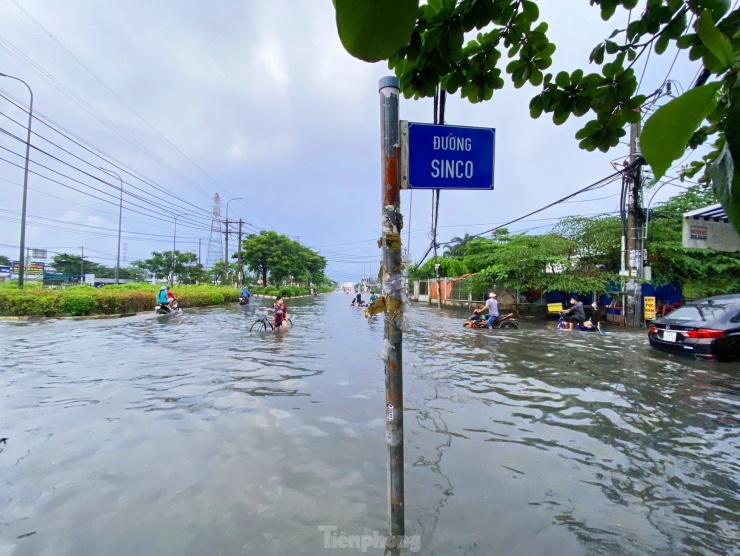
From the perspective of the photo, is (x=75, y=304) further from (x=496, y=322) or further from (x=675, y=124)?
(x=675, y=124)

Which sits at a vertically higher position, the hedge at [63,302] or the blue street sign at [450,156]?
the blue street sign at [450,156]

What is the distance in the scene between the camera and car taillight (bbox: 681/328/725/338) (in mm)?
7066

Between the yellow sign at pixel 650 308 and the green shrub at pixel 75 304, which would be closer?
the yellow sign at pixel 650 308

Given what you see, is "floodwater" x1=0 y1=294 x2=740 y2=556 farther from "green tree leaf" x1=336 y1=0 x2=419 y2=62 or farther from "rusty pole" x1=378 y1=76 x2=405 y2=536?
"green tree leaf" x1=336 y1=0 x2=419 y2=62

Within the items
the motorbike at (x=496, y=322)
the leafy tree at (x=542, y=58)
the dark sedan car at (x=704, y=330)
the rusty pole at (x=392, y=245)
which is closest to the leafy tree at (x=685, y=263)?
the motorbike at (x=496, y=322)

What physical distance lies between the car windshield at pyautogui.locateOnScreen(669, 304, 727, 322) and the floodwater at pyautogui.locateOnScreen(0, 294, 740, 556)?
96cm

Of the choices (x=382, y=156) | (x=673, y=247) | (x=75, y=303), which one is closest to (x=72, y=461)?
(x=382, y=156)

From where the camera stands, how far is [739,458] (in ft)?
11.6

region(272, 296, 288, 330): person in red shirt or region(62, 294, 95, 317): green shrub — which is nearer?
region(272, 296, 288, 330): person in red shirt

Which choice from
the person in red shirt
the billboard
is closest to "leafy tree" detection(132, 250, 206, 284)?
the billboard

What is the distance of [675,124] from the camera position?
1.91ft

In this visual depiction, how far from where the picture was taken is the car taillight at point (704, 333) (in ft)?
23.2

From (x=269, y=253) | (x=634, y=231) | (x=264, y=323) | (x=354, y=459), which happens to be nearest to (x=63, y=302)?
(x=264, y=323)

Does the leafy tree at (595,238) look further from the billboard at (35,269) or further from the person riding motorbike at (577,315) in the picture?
the billboard at (35,269)
